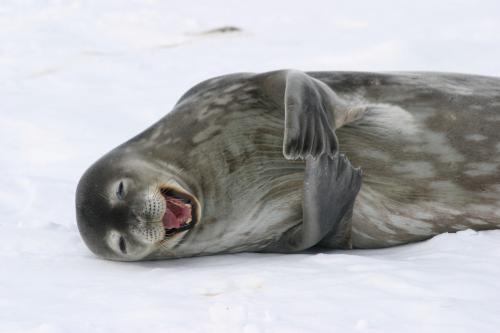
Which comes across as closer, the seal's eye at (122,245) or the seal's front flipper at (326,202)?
the seal's front flipper at (326,202)

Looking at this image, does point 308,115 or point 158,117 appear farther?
point 158,117

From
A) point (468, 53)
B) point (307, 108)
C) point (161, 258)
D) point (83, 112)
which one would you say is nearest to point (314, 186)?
point (307, 108)

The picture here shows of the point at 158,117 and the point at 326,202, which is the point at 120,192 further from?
the point at 158,117

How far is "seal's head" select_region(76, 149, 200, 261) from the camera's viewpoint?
3.76 metres

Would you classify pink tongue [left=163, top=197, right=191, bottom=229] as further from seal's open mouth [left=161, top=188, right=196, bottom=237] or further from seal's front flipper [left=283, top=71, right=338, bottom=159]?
seal's front flipper [left=283, top=71, right=338, bottom=159]

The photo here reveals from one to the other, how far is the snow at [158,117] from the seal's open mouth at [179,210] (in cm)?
15

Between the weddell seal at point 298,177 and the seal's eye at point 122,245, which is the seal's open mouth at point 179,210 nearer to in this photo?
the weddell seal at point 298,177

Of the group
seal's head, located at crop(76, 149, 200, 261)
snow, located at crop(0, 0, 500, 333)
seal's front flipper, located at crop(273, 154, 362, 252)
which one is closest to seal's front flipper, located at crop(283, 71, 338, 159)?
seal's front flipper, located at crop(273, 154, 362, 252)

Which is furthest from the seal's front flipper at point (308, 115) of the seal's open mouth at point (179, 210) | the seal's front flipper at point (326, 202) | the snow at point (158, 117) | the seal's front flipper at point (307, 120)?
the seal's open mouth at point (179, 210)

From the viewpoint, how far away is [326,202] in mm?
3742

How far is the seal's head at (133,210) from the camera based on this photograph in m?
3.76

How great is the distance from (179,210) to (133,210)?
0.21 meters

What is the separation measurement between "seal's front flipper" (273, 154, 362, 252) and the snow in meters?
0.12

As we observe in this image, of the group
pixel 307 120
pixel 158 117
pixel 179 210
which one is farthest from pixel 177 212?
pixel 158 117
